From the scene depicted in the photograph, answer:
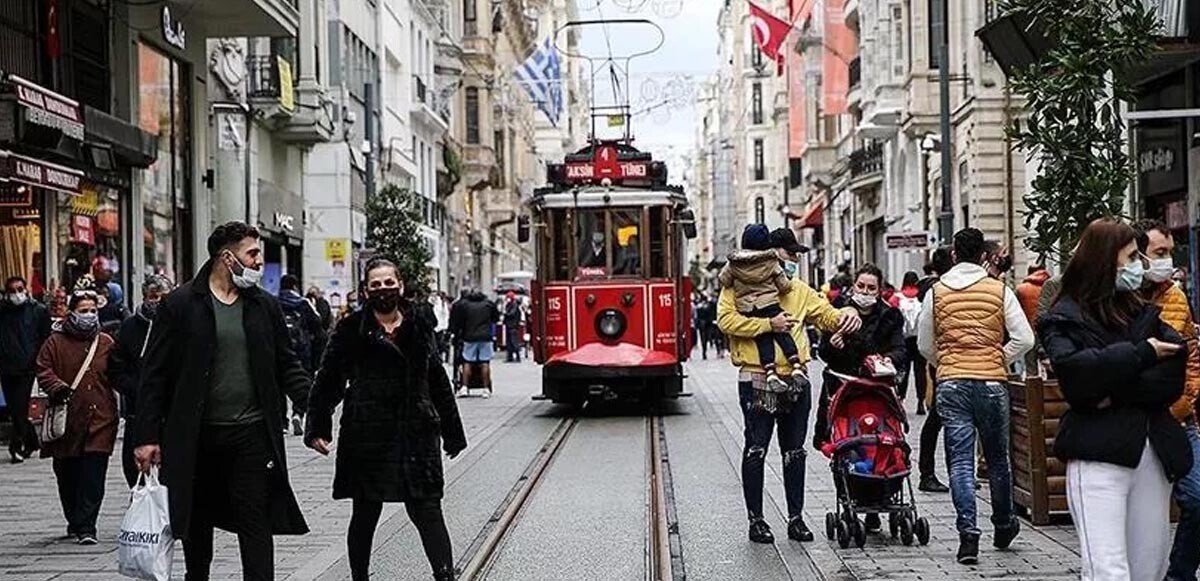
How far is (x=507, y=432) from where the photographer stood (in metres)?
21.5

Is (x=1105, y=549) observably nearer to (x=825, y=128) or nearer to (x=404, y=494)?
(x=404, y=494)

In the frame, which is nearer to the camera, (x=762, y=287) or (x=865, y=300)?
(x=762, y=287)

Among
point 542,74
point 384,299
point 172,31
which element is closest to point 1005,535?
point 384,299

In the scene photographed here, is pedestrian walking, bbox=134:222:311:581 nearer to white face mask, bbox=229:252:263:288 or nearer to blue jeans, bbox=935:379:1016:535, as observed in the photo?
white face mask, bbox=229:252:263:288

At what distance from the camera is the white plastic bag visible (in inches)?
307

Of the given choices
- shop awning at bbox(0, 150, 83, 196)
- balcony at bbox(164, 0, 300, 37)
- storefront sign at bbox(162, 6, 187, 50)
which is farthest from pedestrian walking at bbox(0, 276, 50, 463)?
storefront sign at bbox(162, 6, 187, 50)

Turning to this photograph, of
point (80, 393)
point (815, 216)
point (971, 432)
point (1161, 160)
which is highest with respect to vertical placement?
point (815, 216)

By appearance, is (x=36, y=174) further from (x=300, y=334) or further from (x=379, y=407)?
(x=379, y=407)

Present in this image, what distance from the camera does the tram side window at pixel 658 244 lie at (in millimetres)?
23438

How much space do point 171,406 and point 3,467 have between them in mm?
10095

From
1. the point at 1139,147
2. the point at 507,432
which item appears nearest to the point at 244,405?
the point at 507,432

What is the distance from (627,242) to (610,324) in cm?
109

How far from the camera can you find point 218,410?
800 cm

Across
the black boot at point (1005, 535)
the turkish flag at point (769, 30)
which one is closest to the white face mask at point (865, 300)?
the black boot at point (1005, 535)
